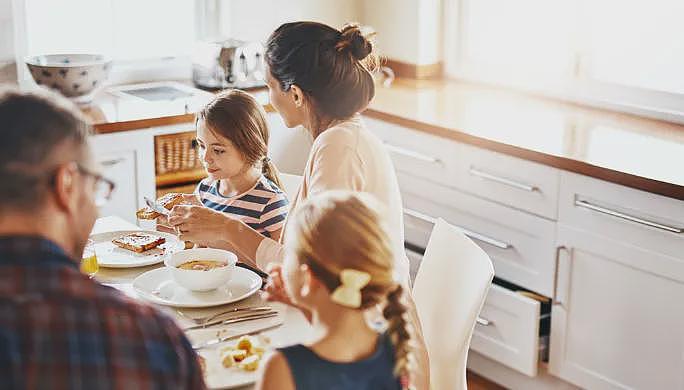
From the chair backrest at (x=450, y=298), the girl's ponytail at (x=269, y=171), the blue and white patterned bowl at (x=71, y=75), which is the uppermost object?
the blue and white patterned bowl at (x=71, y=75)

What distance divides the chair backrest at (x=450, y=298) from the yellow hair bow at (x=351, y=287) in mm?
715

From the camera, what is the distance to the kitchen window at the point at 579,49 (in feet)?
10.9

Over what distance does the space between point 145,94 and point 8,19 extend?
512 millimetres

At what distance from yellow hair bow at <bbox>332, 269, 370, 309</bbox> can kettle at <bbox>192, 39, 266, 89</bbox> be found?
2.30 meters

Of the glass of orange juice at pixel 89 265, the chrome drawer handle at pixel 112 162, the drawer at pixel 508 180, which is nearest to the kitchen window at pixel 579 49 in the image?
the drawer at pixel 508 180

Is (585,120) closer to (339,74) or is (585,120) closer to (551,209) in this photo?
(551,209)

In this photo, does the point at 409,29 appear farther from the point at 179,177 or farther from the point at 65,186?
the point at 65,186

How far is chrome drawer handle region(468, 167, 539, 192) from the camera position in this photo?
2.97 metres

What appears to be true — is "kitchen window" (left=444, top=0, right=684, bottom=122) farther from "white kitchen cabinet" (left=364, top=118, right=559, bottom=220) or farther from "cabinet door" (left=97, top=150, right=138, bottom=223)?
"cabinet door" (left=97, top=150, right=138, bottom=223)

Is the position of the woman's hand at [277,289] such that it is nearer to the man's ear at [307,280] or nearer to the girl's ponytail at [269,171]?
the man's ear at [307,280]

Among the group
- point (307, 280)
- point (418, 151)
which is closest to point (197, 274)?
point (307, 280)

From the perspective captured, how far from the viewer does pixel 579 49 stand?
357cm

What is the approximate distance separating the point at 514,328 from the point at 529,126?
65 cm

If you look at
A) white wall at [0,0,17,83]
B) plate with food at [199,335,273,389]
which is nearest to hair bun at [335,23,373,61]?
plate with food at [199,335,273,389]
